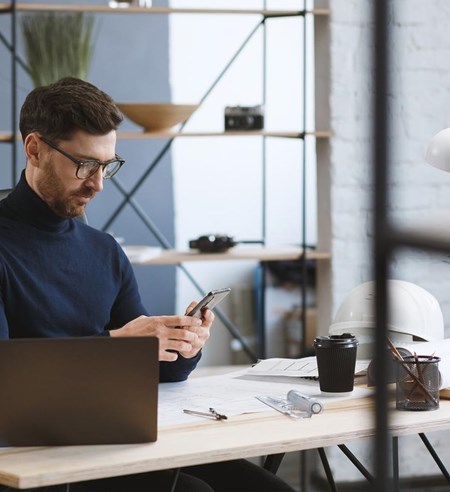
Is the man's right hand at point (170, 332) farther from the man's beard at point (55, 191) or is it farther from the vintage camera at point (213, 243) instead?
the vintage camera at point (213, 243)

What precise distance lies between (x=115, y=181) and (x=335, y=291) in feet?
3.36

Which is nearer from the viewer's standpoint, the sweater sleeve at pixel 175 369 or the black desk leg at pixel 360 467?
the black desk leg at pixel 360 467

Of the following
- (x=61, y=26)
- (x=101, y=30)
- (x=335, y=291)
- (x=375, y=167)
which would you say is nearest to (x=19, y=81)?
(x=101, y=30)

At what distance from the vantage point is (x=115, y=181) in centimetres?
405

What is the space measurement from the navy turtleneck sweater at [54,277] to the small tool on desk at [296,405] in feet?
0.95

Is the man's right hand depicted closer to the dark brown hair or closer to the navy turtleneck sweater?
→ the navy turtleneck sweater

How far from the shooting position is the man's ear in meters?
2.15

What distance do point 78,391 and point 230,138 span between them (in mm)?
3276

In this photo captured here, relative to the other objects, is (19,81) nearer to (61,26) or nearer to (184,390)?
(61,26)

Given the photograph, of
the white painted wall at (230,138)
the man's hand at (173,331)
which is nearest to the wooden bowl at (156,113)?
the white painted wall at (230,138)

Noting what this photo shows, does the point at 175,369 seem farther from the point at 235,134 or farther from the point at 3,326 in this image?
the point at 235,134

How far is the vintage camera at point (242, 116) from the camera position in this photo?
11.9 feet

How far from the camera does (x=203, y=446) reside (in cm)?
156

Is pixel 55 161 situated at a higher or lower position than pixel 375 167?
higher
